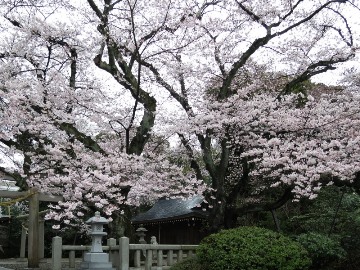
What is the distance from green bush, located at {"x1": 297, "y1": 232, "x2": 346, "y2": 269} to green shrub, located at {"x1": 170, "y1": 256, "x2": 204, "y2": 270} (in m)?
2.48

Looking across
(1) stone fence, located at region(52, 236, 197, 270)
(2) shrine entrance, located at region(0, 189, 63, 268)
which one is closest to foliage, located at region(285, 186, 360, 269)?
(1) stone fence, located at region(52, 236, 197, 270)

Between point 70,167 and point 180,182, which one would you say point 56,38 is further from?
point 180,182

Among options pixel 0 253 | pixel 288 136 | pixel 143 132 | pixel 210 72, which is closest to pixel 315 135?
pixel 288 136

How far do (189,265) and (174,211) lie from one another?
872 cm

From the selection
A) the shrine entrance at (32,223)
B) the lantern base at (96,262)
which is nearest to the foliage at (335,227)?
the lantern base at (96,262)

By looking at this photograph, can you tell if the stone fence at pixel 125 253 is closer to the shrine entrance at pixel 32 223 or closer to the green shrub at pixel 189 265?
the green shrub at pixel 189 265

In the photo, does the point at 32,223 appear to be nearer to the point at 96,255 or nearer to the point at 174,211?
the point at 174,211

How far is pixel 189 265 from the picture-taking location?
33.2 ft

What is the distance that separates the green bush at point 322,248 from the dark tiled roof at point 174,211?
19.0ft

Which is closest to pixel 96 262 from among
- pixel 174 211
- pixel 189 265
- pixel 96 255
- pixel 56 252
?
pixel 96 255

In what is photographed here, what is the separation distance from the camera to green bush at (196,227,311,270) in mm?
9055

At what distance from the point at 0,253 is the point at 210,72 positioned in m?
17.3

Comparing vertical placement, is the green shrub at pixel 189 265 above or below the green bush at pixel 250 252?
below

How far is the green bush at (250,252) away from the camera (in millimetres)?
9055
